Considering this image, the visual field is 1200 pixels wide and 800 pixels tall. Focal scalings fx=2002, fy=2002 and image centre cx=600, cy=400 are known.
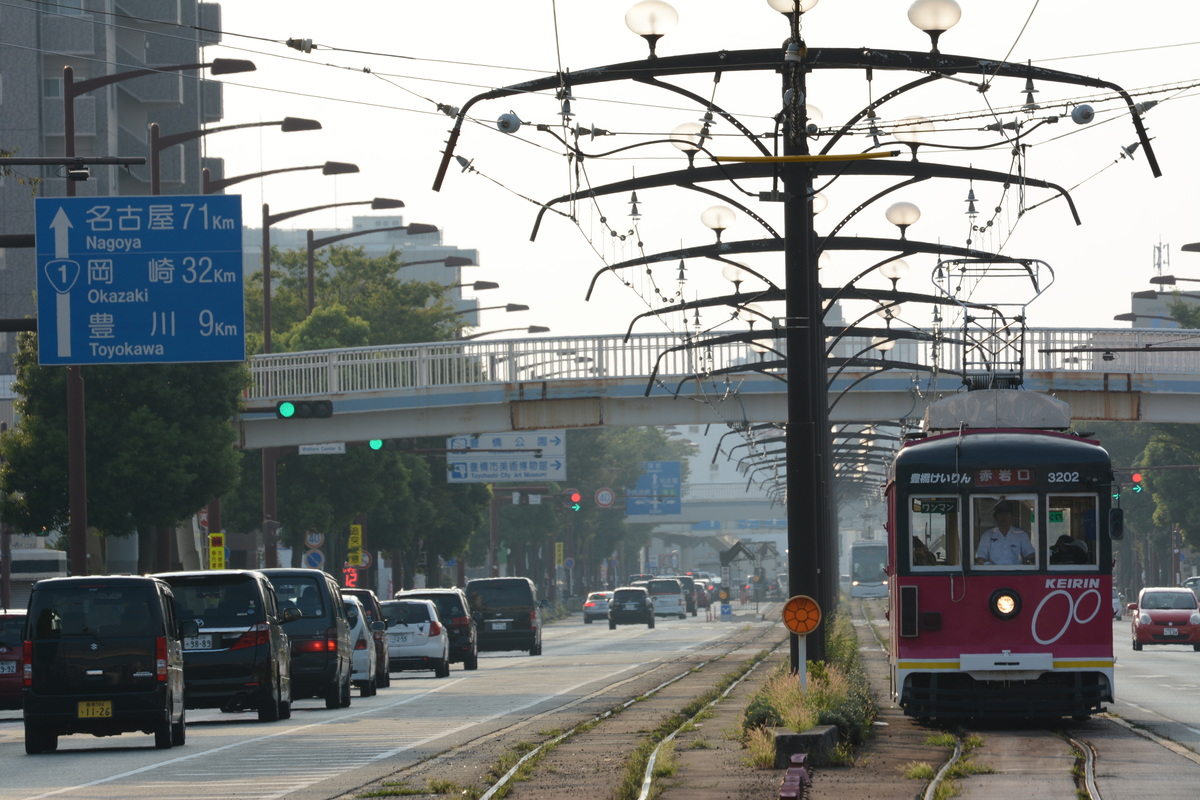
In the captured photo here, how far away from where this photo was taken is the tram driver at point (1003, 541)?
1991 centimetres

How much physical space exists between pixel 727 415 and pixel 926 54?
30.5 m

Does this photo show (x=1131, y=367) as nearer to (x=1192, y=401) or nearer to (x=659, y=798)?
(x=1192, y=401)

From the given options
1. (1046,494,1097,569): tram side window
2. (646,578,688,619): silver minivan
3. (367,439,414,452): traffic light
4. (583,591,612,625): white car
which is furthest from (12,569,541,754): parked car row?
(646,578,688,619): silver minivan

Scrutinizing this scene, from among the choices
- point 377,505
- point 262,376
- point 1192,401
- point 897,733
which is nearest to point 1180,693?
point 897,733

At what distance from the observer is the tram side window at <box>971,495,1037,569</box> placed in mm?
19906

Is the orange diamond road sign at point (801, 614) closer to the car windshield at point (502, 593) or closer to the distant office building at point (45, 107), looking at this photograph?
the car windshield at point (502, 593)

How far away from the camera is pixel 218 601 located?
77.9 ft

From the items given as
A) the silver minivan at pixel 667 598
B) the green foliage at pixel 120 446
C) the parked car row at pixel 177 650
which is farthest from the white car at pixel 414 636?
the silver minivan at pixel 667 598

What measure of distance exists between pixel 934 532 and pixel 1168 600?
3061 cm

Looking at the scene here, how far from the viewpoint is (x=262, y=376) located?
50.0 m

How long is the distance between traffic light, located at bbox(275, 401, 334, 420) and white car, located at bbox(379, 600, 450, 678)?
176 inches

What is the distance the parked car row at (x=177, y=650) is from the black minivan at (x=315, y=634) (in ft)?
0.06

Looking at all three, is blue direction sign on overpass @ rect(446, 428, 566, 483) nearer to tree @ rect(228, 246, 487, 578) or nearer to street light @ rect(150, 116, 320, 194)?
tree @ rect(228, 246, 487, 578)

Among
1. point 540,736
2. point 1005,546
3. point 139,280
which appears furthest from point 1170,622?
point 540,736
